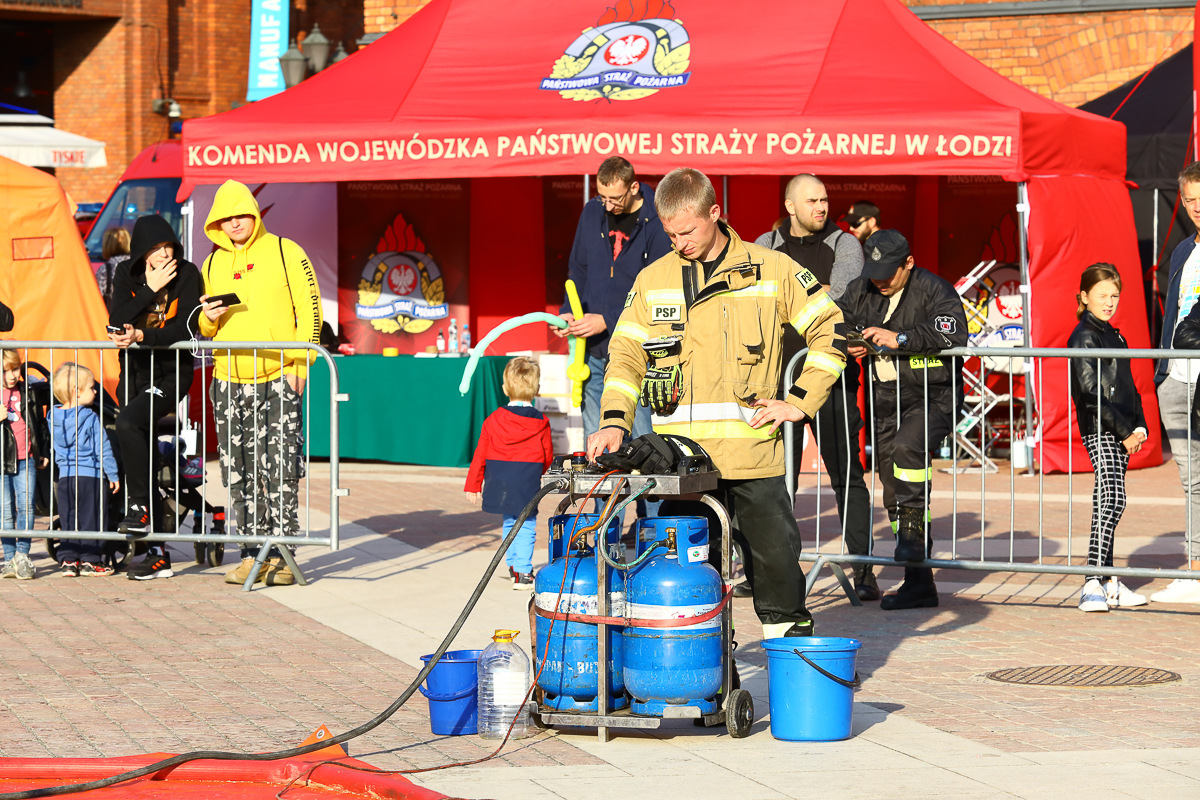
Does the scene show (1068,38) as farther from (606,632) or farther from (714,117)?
(606,632)

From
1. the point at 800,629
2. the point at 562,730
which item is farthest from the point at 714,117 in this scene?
the point at 562,730

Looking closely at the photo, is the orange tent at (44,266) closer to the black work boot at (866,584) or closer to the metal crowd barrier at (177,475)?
the metal crowd barrier at (177,475)

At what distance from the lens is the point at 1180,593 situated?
8422 millimetres

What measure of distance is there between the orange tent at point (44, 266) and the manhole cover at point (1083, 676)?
27.3 ft

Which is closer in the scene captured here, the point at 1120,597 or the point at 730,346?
the point at 730,346

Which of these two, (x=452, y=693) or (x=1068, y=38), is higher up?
(x=1068, y=38)

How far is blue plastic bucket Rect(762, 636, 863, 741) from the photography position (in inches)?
218

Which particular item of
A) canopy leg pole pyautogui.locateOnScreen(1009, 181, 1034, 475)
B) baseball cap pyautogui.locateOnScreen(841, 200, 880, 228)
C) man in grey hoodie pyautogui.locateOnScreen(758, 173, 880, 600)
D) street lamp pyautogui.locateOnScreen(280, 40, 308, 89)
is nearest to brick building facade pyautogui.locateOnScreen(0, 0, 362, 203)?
street lamp pyautogui.locateOnScreen(280, 40, 308, 89)

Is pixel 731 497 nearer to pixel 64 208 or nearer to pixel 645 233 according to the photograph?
pixel 645 233

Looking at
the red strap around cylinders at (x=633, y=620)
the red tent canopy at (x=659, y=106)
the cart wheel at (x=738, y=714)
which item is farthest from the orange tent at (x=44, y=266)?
the cart wheel at (x=738, y=714)

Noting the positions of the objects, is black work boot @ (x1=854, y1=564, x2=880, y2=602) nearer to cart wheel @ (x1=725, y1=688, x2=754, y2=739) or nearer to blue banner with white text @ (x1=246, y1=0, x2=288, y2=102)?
cart wheel @ (x1=725, y1=688, x2=754, y2=739)

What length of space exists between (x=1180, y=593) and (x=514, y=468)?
359 centimetres

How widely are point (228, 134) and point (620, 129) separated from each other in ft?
12.1

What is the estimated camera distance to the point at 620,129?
13.6m
